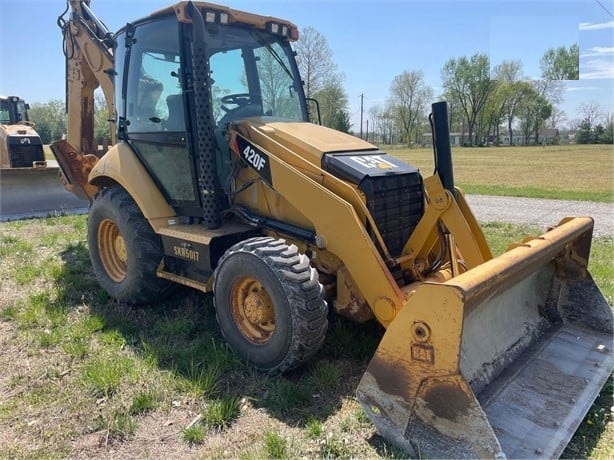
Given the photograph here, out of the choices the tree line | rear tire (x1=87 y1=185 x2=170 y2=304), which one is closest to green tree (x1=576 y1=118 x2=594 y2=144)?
the tree line

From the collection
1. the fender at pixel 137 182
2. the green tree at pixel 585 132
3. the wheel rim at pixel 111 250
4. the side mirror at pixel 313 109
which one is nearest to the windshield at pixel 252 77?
the side mirror at pixel 313 109

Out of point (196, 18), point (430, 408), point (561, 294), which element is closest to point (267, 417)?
point (430, 408)

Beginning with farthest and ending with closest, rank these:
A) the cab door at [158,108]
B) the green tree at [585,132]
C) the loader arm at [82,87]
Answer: the green tree at [585,132]
the loader arm at [82,87]
the cab door at [158,108]

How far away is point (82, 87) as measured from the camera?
729 cm

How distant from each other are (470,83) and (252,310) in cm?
6926

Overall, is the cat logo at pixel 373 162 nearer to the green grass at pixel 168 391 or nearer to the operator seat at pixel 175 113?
the green grass at pixel 168 391

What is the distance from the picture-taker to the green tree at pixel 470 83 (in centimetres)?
6278

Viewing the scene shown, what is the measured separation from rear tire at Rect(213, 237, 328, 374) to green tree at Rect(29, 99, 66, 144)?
6004 centimetres

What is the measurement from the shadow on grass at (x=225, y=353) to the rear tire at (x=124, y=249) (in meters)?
0.21

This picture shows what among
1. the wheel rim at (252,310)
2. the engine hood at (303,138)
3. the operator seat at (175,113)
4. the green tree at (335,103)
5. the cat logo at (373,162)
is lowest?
the wheel rim at (252,310)

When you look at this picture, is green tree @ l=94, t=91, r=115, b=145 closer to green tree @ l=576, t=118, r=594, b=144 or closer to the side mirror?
the side mirror

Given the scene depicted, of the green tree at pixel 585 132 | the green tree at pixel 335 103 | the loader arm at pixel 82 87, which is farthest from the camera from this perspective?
the green tree at pixel 585 132

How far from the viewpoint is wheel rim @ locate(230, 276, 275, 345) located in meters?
3.73

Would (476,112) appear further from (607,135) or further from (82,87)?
(82,87)
